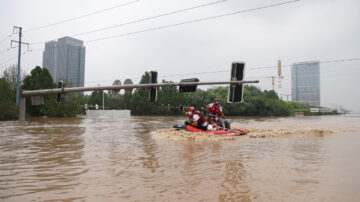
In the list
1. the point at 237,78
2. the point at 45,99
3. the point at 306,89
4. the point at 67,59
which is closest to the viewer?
the point at 237,78

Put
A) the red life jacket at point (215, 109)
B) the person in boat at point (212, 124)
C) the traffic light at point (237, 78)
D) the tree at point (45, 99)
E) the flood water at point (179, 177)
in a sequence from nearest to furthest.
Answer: the flood water at point (179, 177) → the traffic light at point (237, 78) → the person in boat at point (212, 124) → the red life jacket at point (215, 109) → the tree at point (45, 99)

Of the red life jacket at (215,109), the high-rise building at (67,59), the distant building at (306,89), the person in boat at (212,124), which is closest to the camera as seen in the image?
the person in boat at (212,124)

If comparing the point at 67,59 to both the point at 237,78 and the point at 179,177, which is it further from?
the point at 179,177

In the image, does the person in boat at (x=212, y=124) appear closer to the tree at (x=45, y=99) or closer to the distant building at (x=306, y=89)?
the tree at (x=45, y=99)

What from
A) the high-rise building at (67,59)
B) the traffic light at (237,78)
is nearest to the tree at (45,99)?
the high-rise building at (67,59)

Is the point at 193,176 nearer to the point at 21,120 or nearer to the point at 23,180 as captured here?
the point at 23,180

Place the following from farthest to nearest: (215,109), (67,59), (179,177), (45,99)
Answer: (45,99) → (67,59) → (215,109) → (179,177)

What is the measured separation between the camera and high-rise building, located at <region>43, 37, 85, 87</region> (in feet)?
108

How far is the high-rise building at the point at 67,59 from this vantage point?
32.9 metres

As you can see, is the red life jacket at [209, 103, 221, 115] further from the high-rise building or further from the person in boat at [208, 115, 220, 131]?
the high-rise building

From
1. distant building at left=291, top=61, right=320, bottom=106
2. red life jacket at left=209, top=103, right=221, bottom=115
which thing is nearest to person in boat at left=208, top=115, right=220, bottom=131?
red life jacket at left=209, top=103, right=221, bottom=115

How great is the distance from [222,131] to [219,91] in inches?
2131

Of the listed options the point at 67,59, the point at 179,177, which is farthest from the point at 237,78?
the point at 67,59

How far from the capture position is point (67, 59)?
3400 centimetres
